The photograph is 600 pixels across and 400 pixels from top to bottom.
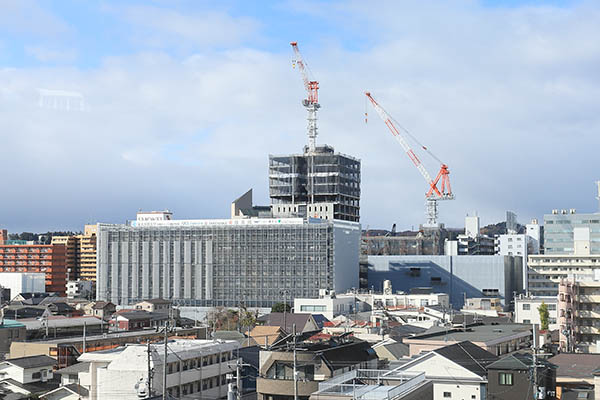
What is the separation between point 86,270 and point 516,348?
122901 mm

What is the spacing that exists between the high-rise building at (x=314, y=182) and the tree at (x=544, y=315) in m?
71.7

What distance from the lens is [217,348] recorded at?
115 ft

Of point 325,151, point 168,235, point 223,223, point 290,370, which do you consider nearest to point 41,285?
point 168,235

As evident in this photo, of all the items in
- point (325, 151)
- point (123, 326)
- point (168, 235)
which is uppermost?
point (325, 151)

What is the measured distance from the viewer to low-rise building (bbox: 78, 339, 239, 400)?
29.7 metres

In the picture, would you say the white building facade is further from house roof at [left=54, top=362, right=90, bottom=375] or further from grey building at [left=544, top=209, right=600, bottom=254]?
house roof at [left=54, top=362, right=90, bottom=375]

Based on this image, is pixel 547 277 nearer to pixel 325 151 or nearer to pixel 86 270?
pixel 325 151

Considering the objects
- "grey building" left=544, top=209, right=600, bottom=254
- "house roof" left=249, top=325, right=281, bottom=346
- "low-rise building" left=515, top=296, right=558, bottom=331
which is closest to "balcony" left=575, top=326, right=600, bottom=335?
"low-rise building" left=515, top=296, right=558, bottom=331

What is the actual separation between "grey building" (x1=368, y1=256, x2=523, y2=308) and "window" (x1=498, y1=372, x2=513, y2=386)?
268ft

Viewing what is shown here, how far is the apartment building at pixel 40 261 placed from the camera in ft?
428

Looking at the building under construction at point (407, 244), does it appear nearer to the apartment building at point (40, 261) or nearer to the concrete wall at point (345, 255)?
the concrete wall at point (345, 255)

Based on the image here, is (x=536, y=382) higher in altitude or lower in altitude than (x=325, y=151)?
lower

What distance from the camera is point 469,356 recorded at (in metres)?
29.0

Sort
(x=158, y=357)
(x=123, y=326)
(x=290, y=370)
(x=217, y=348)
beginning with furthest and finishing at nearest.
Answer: (x=123, y=326), (x=217, y=348), (x=158, y=357), (x=290, y=370)
